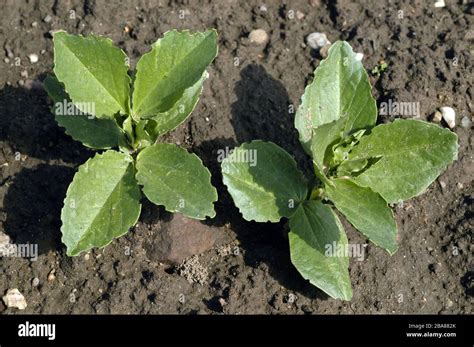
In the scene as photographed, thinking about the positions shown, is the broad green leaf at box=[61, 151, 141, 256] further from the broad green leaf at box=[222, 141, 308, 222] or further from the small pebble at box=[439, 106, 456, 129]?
the small pebble at box=[439, 106, 456, 129]

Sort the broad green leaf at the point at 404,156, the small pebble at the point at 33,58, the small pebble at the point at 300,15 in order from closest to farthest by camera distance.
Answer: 1. the broad green leaf at the point at 404,156
2. the small pebble at the point at 33,58
3. the small pebble at the point at 300,15

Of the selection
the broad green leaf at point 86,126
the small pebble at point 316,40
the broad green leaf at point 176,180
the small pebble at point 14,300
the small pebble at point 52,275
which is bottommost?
the small pebble at point 14,300

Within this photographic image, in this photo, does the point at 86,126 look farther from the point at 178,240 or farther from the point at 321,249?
the point at 321,249

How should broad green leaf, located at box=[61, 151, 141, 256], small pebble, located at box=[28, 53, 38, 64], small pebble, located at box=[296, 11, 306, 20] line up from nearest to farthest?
broad green leaf, located at box=[61, 151, 141, 256] < small pebble, located at box=[28, 53, 38, 64] < small pebble, located at box=[296, 11, 306, 20]

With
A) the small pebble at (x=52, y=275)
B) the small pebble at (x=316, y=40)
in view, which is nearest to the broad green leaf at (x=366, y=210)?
the small pebble at (x=316, y=40)

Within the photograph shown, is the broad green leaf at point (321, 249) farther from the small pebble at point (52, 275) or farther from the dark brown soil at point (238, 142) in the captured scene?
the small pebble at point (52, 275)

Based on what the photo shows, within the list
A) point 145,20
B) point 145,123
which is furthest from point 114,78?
point 145,20

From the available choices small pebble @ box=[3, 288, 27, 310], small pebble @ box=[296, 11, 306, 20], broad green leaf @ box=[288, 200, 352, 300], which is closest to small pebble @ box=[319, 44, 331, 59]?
small pebble @ box=[296, 11, 306, 20]
